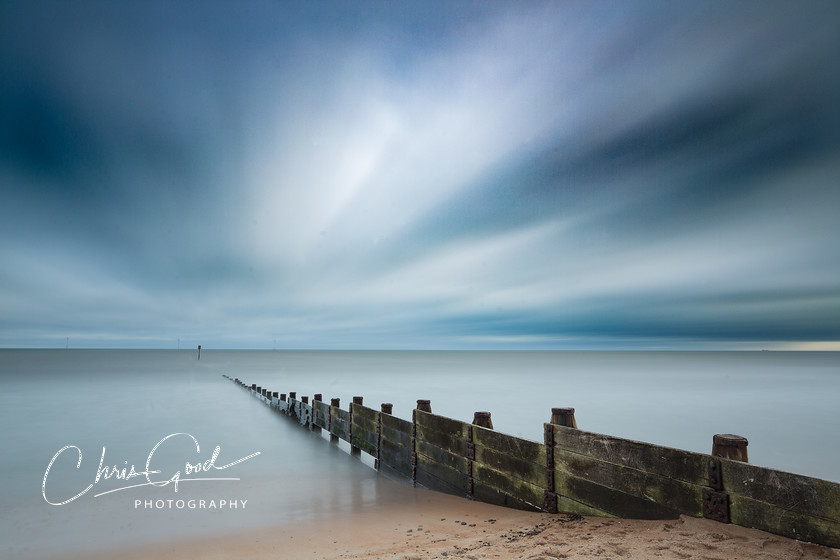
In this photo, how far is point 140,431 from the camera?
18.7 meters

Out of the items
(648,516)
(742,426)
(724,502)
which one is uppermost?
(724,502)

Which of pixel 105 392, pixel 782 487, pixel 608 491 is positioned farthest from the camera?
pixel 105 392

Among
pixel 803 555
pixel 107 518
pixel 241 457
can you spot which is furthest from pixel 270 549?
pixel 241 457

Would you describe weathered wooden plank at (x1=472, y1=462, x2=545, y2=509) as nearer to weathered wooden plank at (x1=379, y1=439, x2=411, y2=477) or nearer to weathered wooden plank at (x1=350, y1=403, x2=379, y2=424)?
weathered wooden plank at (x1=379, y1=439, x2=411, y2=477)

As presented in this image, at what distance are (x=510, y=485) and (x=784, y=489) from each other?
356 centimetres

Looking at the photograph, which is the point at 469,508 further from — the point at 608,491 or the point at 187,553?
the point at 187,553

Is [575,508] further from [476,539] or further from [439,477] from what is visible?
[439,477]

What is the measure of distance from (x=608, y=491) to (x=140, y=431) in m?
19.2

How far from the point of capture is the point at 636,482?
5180 mm

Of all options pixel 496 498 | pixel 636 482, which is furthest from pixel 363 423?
pixel 636 482

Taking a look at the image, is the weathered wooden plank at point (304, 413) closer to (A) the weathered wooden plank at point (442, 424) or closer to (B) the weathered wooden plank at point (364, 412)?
(B) the weathered wooden plank at point (364, 412)

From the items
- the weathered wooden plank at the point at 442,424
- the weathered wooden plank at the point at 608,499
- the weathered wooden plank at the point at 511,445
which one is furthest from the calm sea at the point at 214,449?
the weathered wooden plank at the point at 608,499

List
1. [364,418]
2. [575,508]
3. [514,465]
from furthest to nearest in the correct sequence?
1. [364,418]
2. [514,465]
3. [575,508]

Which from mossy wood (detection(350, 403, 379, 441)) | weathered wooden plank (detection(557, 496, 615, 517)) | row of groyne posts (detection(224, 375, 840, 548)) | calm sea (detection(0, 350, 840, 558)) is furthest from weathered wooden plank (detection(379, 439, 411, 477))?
weathered wooden plank (detection(557, 496, 615, 517))
